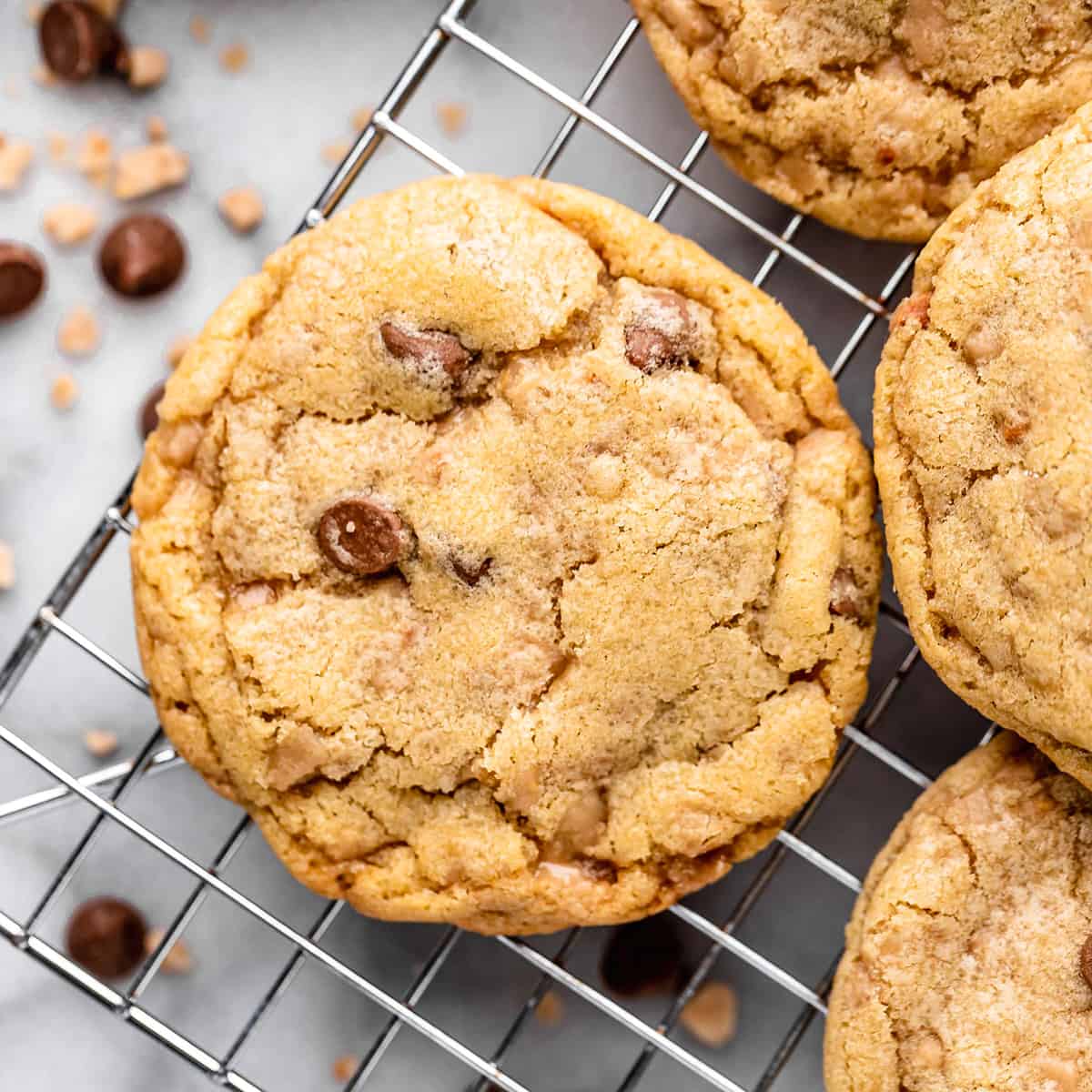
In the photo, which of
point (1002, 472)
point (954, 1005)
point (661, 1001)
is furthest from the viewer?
point (661, 1001)

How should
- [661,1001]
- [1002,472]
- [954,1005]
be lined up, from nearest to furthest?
[1002,472], [954,1005], [661,1001]

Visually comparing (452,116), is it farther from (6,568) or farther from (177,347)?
(6,568)

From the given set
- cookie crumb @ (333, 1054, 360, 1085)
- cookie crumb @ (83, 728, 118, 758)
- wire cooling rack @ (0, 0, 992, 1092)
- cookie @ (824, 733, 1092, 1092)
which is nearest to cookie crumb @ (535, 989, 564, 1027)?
wire cooling rack @ (0, 0, 992, 1092)

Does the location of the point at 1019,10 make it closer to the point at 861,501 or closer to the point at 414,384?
the point at 861,501

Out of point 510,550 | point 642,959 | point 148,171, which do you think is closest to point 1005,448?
point 510,550

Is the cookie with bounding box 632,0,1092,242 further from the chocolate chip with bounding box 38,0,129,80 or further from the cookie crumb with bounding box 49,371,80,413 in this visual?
the cookie crumb with bounding box 49,371,80,413

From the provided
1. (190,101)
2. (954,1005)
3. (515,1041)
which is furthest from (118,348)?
(954,1005)

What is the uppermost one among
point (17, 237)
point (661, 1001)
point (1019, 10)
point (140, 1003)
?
point (1019, 10)
